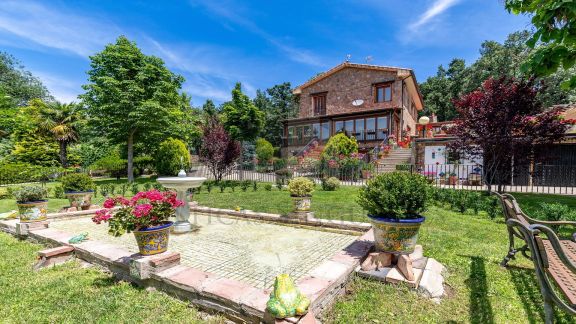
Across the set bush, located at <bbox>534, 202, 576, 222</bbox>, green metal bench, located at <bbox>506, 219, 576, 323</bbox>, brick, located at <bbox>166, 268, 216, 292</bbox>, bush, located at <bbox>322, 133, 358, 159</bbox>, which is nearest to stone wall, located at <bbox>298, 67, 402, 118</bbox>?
bush, located at <bbox>322, 133, 358, 159</bbox>

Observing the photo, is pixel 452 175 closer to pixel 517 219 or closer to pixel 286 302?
pixel 517 219

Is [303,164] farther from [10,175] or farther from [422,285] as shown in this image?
[10,175]

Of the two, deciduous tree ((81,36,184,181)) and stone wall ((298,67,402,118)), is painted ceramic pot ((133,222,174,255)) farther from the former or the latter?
stone wall ((298,67,402,118))

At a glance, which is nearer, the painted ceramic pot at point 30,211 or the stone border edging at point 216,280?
the stone border edging at point 216,280

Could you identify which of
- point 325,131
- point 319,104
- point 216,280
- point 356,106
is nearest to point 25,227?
point 216,280

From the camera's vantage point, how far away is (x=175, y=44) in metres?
12.8

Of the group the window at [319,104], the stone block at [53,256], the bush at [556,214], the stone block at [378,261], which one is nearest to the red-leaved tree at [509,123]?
the bush at [556,214]

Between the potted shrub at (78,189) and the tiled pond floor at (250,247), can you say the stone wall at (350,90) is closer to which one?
the tiled pond floor at (250,247)

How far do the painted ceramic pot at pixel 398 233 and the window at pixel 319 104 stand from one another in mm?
22708

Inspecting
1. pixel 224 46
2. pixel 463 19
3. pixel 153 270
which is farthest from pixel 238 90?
pixel 153 270

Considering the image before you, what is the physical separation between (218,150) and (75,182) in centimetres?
713

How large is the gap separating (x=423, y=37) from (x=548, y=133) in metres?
7.66

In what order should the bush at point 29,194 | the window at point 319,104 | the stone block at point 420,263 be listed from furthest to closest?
the window at point 319,104 → the bush at point 29,194 → the stone block at point 420,263

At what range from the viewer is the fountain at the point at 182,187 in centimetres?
548
